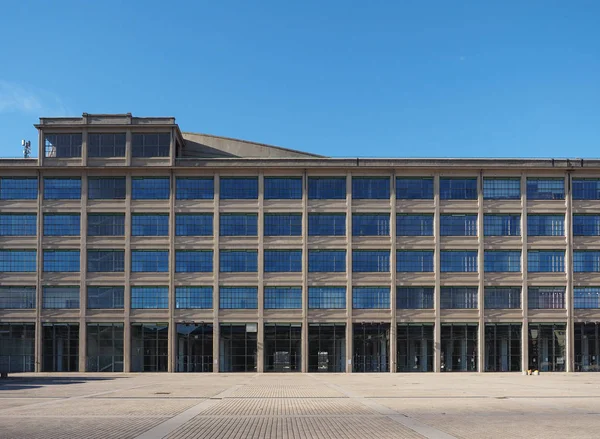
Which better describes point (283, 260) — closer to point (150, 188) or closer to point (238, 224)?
point (238, 224)

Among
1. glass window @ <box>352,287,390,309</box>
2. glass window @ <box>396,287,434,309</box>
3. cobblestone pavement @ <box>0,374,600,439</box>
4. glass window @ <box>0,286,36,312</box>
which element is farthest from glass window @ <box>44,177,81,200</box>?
cobblestone pavement @ <box>0,374,600,439</box>

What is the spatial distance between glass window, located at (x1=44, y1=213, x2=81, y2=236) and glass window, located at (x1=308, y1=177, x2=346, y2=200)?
2259cm

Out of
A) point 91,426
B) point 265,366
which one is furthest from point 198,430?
point 265,366

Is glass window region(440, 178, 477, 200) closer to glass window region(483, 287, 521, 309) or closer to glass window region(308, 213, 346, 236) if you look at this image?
glass window region(483, 287, 521, 309)

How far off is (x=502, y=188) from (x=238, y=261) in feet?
87.0

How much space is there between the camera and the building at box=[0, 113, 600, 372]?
7117 cm

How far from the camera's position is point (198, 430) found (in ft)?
70.5

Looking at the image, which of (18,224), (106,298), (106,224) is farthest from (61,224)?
(106,298)

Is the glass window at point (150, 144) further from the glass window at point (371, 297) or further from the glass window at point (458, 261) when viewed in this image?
the glass window at point (458, 261)

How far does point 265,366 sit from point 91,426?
48804 millimetres

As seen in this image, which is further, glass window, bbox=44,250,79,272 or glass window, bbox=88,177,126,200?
glass window, bbox=88,177,126,200

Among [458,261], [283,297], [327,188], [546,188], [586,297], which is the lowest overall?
[283,297]

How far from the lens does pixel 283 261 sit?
7188cm

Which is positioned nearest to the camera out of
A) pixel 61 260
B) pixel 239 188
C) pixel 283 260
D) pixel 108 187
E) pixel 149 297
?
pixel 149 297
